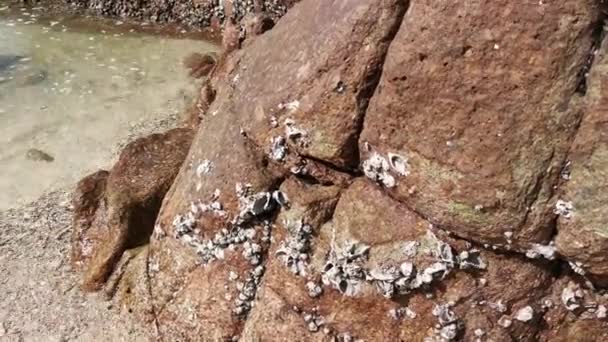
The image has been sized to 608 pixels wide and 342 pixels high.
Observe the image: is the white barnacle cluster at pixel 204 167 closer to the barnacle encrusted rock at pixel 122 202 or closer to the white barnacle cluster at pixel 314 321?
the barnacle encrusted rock at pixel 122 202

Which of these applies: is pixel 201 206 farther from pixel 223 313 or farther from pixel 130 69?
pixel 130 69

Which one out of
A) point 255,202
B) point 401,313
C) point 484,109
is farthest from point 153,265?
point 484,109

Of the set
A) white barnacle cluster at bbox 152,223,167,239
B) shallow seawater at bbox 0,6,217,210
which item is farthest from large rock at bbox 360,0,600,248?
shallow seawater at bbox 0,6,217,210

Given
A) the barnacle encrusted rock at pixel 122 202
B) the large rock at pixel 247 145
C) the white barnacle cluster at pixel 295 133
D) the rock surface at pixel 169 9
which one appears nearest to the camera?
the large rock at pixel 247 145

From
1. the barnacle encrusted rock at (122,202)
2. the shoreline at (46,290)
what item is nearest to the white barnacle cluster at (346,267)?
the shoreline at (46,290)

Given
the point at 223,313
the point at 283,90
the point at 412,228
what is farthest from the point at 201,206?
the point at 412,228

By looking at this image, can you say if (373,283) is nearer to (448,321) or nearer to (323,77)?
(448,321)
